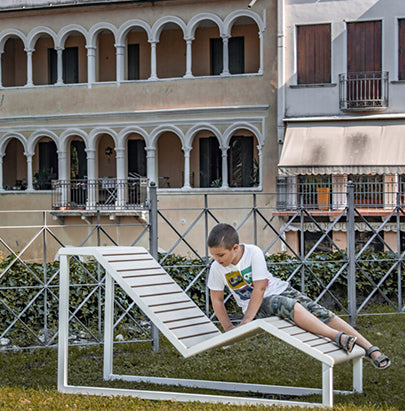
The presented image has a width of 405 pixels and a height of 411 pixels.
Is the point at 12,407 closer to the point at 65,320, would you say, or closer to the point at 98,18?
the point at 65,320

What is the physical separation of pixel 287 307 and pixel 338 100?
21.1 m

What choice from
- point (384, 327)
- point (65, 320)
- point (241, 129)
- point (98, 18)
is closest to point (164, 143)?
point (241, 129)

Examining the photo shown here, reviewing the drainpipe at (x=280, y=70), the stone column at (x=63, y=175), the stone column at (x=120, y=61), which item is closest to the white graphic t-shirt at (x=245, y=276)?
the drainpipe at (x=280, y=70)

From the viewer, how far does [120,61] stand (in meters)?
29.8

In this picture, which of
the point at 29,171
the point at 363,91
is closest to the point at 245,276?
the point at 363,91

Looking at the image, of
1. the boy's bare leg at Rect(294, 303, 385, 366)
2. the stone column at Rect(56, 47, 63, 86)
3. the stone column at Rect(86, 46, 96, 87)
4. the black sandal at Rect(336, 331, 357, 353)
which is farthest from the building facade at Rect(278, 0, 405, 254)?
the black sandal at Rect(336, 331, 357, 353)

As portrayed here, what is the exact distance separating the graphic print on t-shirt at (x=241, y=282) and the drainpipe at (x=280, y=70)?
20518mm

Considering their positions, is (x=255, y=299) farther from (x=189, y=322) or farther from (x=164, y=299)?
(x=164, y=299)

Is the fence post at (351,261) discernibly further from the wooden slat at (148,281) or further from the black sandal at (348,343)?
the black sandal at (348,343)

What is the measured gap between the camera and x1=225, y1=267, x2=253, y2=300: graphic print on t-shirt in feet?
23.4

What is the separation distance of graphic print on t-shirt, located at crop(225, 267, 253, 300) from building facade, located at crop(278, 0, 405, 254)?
747 inches

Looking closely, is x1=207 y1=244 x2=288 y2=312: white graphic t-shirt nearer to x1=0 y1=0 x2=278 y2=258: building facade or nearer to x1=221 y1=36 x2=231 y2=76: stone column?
x1=0 y1=0 x2=278 y2=258: building facade

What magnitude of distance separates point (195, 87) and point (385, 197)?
24.5ft

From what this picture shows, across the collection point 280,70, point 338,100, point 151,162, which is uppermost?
point 280,70
